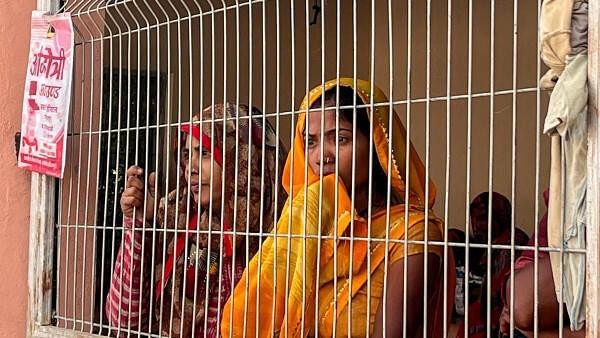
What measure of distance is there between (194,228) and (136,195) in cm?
23

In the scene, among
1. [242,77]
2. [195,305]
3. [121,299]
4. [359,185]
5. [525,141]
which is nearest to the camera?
[359,185]

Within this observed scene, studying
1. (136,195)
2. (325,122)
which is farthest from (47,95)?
(325,122)

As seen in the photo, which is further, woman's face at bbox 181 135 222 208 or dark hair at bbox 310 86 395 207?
woman's face at bbox 181 135 222 208

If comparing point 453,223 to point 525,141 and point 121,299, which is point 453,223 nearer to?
point 525,141

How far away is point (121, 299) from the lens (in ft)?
12.0

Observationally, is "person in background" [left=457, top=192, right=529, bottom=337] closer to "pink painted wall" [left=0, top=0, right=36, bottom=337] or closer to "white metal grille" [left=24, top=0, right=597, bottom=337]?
"white metal grille" [left=24, top=0, right=597, bottom=337]

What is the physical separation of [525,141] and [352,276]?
98.8 inches

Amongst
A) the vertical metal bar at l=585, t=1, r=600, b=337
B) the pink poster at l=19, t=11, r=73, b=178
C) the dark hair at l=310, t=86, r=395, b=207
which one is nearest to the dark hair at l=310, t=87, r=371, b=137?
the dark hair at l=310, t=86, r=395, b=207

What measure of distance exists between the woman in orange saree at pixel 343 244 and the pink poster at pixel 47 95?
118 centimetres

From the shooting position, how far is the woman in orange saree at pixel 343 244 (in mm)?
2777

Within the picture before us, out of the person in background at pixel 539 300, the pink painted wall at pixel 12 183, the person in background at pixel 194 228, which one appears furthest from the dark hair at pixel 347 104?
the pink painted wall at pixel 12 183

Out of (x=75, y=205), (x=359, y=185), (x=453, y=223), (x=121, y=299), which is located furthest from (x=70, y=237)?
(x=453, y=223)

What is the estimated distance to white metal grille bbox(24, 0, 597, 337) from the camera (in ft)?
9.76

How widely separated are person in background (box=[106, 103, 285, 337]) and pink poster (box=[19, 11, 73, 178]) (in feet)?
1.54
